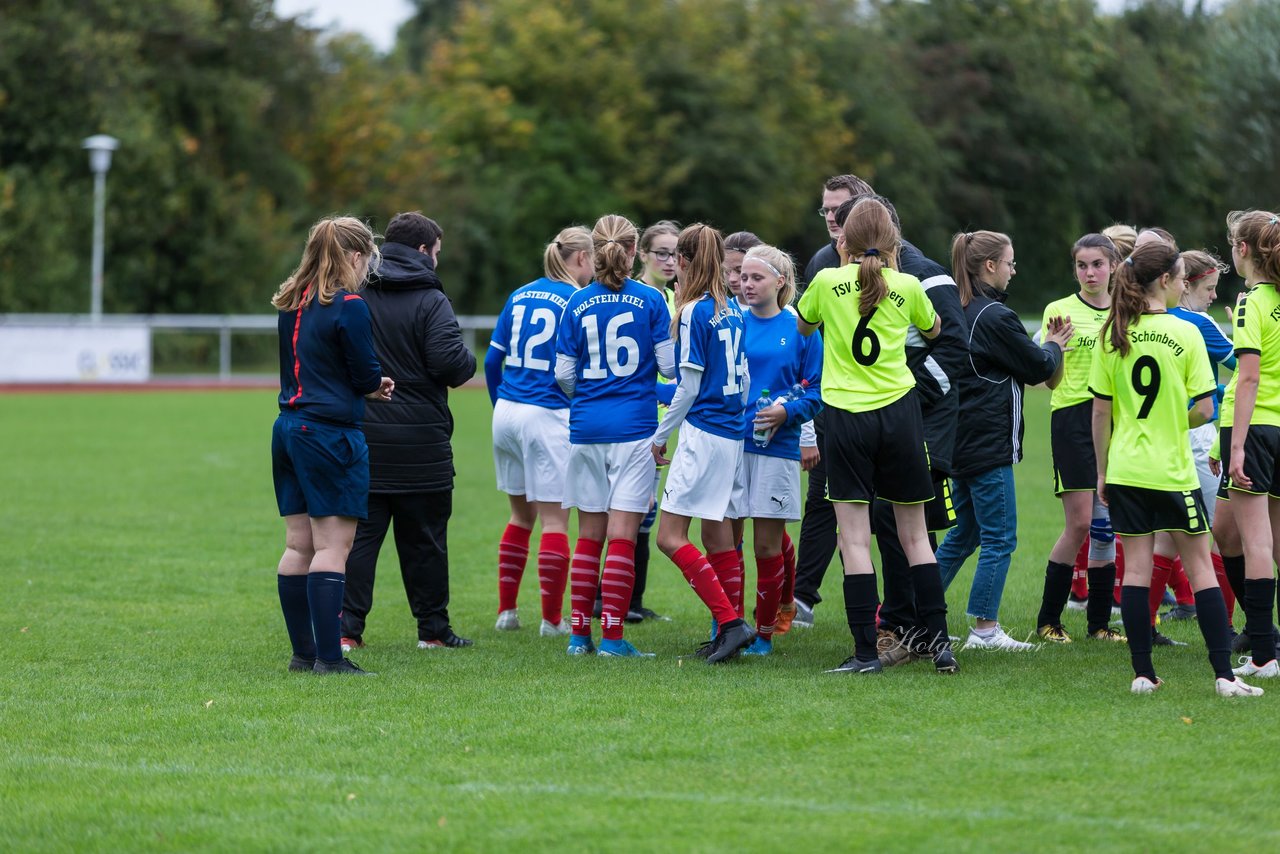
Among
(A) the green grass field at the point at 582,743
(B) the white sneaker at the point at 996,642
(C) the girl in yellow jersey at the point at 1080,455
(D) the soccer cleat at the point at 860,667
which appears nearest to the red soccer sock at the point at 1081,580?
(A) the green grass field at the point at 582,743

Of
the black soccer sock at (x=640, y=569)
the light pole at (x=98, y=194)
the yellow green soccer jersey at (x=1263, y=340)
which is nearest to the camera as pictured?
the yellow green soccer jersey at (x=1263, y=340)

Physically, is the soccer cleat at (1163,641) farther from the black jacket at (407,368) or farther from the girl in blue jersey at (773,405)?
the black jacket at (407,368)

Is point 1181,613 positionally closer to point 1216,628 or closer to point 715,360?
point 1216,628

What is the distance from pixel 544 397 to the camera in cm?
805

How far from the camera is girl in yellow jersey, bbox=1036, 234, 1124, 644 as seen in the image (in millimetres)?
7570

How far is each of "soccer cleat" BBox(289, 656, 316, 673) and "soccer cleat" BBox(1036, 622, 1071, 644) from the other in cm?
365

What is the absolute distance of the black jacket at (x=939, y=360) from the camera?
23.3 ft

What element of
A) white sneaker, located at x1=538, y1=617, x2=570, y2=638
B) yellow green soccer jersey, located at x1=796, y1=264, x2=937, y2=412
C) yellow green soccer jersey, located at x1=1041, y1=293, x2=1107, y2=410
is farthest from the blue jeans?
white sneaker, located at x1=538, y1=617, x2=570, y2=638

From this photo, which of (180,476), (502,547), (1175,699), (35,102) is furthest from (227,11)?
(1175,699)

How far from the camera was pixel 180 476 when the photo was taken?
631 inches

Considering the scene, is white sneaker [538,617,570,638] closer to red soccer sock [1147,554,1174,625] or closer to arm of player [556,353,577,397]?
arm of player [556,353,577,397]

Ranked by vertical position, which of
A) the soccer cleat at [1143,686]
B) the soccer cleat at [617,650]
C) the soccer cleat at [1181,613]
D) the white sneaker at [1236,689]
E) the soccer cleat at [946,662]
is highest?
the white sneaker at [1236,689]

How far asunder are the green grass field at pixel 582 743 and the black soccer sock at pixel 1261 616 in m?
0.38

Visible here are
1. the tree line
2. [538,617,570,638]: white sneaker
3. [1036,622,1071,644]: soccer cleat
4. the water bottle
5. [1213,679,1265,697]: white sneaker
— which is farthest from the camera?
the tree line
